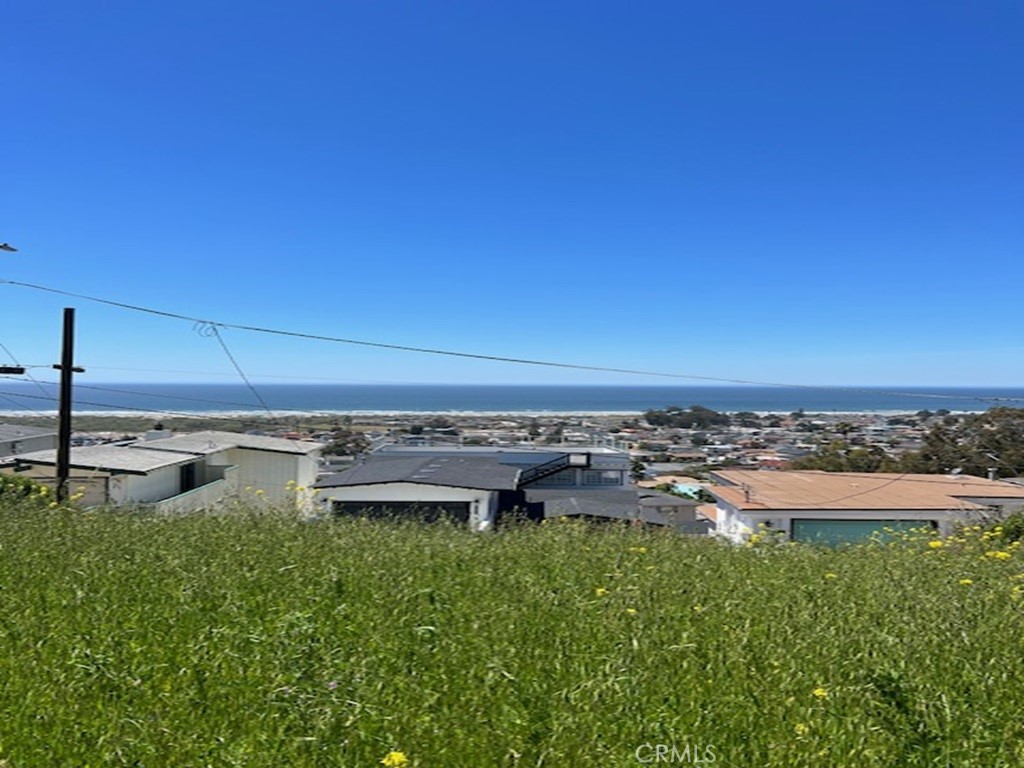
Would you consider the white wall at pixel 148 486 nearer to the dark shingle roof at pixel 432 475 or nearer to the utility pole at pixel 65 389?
the utility pole at pixel 65 389

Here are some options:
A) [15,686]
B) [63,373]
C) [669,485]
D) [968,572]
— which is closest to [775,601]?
[968,572]

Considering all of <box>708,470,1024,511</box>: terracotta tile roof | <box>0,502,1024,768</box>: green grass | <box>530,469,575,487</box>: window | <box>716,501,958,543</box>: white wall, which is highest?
<box>0,502,1024,768</box>: green grass

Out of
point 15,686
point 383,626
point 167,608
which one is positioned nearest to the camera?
point 15,686

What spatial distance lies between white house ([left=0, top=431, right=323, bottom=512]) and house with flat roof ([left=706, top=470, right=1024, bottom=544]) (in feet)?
37.7

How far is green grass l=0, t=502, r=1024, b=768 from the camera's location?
6.62ft

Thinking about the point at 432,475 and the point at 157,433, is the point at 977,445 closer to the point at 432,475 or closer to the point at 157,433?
the point at 432,475

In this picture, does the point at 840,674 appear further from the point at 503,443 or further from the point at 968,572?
the point at 503,443

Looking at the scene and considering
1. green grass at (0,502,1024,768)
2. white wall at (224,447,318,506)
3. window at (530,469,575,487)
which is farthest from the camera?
window at (530,469,575,487)

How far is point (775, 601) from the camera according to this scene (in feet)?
11.9

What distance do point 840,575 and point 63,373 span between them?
461 inches

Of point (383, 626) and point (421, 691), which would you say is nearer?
point (421, 691)

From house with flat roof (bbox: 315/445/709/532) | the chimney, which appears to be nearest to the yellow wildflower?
house with flat roof (bbox: 315/445/709/532)

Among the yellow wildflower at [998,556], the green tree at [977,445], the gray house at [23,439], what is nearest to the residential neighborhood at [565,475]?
Answer: the gray house at [23,439]

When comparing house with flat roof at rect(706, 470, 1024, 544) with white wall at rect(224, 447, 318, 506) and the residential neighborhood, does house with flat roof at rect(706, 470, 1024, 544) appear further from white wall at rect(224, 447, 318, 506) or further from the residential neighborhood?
white wall at rect(224, 447, 318, 506)
